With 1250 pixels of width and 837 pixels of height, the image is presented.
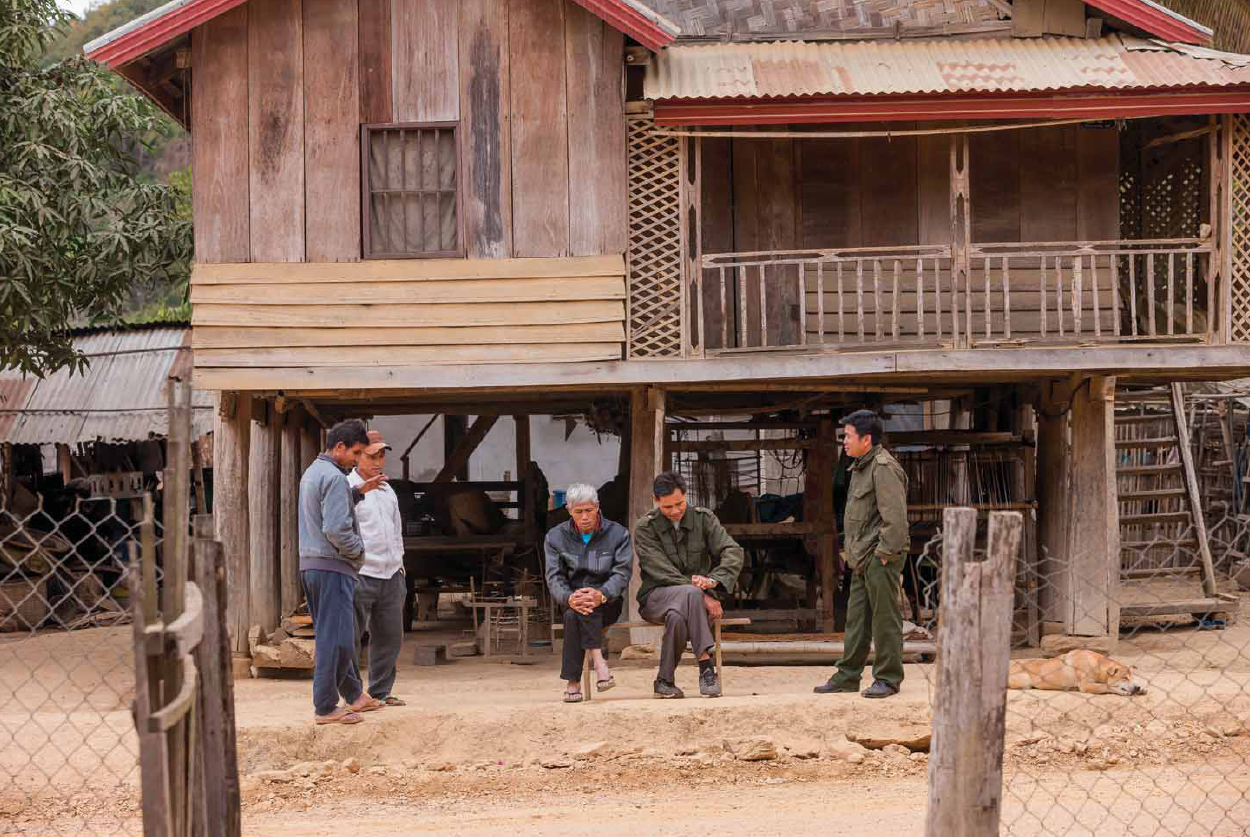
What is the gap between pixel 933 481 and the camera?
14.2 m

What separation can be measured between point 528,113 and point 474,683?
15.5ft

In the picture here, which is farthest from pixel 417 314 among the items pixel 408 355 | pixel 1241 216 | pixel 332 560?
pixel 1241 216

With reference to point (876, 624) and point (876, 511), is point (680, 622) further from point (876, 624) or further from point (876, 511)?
point (876, 511)

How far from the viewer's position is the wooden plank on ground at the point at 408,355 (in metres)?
12.1

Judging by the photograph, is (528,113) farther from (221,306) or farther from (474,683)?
(474,683)

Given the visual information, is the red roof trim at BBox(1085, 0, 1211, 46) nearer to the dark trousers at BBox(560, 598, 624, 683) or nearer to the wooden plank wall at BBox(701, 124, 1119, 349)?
the wooden plank wall at BBox(701, 124, 1119, 349)

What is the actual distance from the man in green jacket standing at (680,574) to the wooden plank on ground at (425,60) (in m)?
4.17

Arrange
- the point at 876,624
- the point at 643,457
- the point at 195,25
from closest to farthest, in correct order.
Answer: the point at 876,624 < the point at 195,25 < the point at 643,457

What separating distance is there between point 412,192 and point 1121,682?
679 cm

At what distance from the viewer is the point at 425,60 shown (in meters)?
12.2

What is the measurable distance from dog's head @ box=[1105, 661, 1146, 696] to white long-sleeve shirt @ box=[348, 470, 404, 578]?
469 centimetres

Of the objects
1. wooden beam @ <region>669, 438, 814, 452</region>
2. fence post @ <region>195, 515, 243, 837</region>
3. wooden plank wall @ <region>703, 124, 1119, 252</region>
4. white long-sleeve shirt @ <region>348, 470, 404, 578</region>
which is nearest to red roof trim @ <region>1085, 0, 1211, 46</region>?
wooden plank wall @ <region>703, 124, 1119, 252</region>

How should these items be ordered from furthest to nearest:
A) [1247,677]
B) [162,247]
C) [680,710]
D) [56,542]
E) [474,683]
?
[56,542] → [162,247] → [474,683] → [1247,677] → [680,710]

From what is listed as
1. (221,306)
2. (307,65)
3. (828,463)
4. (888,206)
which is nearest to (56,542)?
(221,306)
